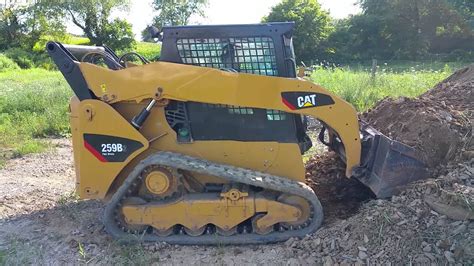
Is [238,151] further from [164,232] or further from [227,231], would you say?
[164,232]

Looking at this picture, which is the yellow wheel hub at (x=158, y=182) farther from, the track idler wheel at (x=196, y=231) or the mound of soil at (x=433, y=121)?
the mound of soil at (x=433, y=121)

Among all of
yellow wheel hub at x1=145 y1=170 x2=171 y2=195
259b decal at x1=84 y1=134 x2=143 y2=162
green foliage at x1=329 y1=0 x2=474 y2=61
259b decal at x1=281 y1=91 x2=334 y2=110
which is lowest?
green foliage at x1=329 y1=0 x2=474 y2=61

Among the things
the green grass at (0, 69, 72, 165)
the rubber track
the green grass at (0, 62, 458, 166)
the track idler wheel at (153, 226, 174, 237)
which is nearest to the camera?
the rubber track

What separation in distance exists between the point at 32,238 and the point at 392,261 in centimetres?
338

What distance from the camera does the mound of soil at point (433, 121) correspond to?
487cm

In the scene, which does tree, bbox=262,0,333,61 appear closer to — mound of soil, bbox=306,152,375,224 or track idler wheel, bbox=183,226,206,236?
mound of soil, bbox=306,152,375,224

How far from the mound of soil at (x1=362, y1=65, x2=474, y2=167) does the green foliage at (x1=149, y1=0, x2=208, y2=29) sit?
52612 mm

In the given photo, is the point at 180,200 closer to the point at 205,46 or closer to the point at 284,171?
the point at 284,171

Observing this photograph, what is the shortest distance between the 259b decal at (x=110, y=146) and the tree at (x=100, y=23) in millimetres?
46925

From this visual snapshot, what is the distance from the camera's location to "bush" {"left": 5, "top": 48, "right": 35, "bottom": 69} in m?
38.2

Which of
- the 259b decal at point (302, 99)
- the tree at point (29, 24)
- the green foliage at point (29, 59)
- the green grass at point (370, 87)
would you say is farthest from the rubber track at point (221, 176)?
the tree at point (29, 24)

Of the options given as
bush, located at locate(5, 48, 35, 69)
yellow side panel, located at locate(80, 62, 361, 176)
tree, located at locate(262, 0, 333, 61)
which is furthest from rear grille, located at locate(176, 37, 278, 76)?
bush, located at locate(5, 48, 35, 69)

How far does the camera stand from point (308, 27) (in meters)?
38.7

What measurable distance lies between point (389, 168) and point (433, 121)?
33.4 inches
